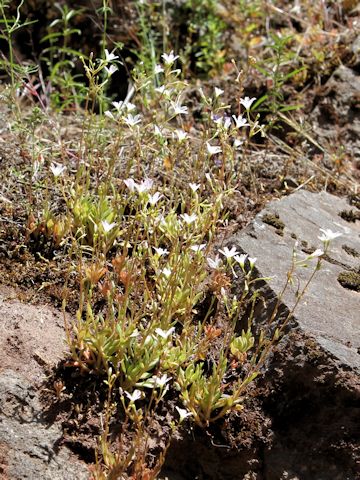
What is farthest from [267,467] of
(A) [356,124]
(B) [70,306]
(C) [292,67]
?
(C) [292,67]

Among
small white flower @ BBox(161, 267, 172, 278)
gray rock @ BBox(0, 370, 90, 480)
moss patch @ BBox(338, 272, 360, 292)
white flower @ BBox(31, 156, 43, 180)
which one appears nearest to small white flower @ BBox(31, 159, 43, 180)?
white flower @ BBox(31, 156, 43, 180)

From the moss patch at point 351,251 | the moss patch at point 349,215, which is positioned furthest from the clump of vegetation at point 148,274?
the moss patch at point 349,215

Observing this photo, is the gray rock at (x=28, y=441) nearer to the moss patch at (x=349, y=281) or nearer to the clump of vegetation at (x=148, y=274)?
the clump of vegetation at (x=148, y=274)

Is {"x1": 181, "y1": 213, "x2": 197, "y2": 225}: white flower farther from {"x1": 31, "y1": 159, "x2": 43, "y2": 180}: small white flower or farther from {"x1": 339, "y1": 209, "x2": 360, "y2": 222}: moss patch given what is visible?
{"x1": 339, "y1": 209, "x2": 360, "y2": 222}: moss patch

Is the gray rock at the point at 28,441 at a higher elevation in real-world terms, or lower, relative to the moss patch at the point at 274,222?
lower

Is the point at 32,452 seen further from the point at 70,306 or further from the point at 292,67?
the point at 292,67

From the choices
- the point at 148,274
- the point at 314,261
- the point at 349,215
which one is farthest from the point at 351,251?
the point at 148,274

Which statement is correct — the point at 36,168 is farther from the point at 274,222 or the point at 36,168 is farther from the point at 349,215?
the point at 349,215

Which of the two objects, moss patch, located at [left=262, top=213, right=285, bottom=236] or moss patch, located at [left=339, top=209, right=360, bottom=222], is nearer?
moss patch, located at [left=262, top=213, right=285, bottom=236]
